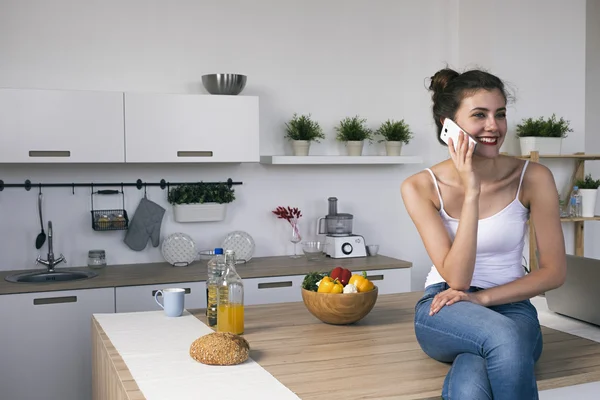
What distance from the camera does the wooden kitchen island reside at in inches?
72.7

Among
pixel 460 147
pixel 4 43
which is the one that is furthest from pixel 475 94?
pixel 4 43

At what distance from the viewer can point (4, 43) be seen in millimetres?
4109

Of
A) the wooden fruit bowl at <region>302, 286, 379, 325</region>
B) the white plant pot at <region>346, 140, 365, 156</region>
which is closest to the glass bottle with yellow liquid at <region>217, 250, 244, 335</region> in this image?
the wooden fruit bowl at <region>302, 286, 379, 325</region>

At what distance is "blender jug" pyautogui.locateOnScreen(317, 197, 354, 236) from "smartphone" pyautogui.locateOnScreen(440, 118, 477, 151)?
240 centimetres

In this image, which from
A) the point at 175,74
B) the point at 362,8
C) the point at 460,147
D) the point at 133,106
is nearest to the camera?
the point at 460,147

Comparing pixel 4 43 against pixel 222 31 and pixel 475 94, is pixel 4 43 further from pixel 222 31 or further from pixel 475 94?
pixel 475 94

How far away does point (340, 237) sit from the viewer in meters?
4.63

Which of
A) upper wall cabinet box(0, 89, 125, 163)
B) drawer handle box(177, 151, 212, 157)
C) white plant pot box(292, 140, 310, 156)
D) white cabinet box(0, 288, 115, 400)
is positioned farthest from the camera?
white plant pot box(292, 140, 310, 156)

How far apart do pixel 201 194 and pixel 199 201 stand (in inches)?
2.1

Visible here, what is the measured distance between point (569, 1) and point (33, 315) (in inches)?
158

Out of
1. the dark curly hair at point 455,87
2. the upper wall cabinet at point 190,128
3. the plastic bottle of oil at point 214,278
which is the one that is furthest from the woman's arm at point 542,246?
the upper wall cabinet at point 190,128

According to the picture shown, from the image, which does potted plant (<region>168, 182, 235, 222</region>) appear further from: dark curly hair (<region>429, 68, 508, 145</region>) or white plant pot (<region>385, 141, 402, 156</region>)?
dark curly hair (<region>429, 68, 508, 145</region>)

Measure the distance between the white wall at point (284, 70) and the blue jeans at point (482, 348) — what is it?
2733 mm

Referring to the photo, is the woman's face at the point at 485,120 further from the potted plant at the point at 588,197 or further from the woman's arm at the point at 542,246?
the potted plant at the point at 588,197
